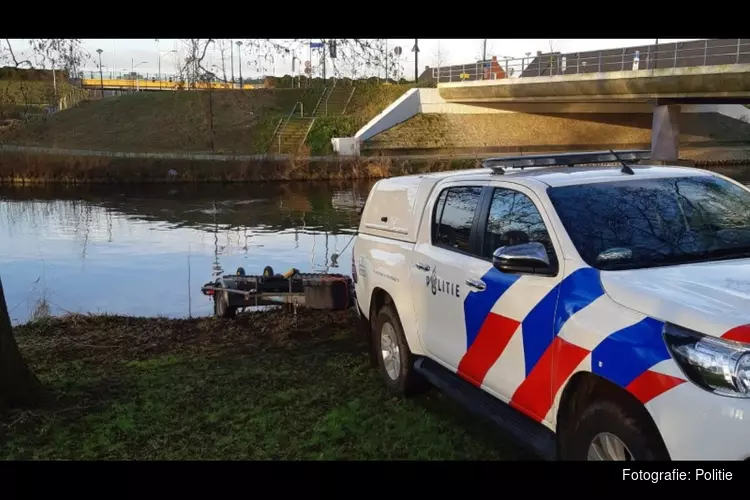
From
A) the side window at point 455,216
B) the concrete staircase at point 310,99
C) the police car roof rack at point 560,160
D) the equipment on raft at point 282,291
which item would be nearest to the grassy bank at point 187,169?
the concrete staircase at point 310,99

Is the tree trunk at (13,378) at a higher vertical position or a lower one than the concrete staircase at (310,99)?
lower

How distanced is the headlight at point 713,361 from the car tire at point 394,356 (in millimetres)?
2849

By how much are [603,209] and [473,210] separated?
3.51 feet

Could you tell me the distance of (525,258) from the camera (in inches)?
159

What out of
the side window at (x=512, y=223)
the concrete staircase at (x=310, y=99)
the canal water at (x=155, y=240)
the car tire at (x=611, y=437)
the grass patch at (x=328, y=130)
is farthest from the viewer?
the concrete staircase at (x=310, y=99)

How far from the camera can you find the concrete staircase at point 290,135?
46.3m

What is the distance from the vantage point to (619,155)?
17.3ft

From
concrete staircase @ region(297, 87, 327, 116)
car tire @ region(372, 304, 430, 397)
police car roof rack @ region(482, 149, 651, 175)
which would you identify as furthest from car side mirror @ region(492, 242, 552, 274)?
concrete staircase @ region(297, 87, 327, 116)

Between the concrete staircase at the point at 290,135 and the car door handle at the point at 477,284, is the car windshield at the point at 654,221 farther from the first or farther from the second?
the concrete staircase at the point at 290,135

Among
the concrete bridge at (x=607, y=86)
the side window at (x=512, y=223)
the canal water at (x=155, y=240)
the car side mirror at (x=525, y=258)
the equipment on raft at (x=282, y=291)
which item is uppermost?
the concrete bridge at (x=607, y=86)

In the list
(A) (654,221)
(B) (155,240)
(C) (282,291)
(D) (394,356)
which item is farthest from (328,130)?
(A) (654,221)

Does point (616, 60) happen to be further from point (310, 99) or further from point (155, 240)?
point (155, 240)

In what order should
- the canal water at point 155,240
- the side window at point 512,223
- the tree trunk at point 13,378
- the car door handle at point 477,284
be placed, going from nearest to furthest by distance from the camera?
the side window at point 512,223 < the car door handle at point 477,284 < the tree trunk at point 13,378 < the canal water at point 155,240

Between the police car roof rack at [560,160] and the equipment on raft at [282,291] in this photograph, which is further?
the equipment on raft at [282,291]
